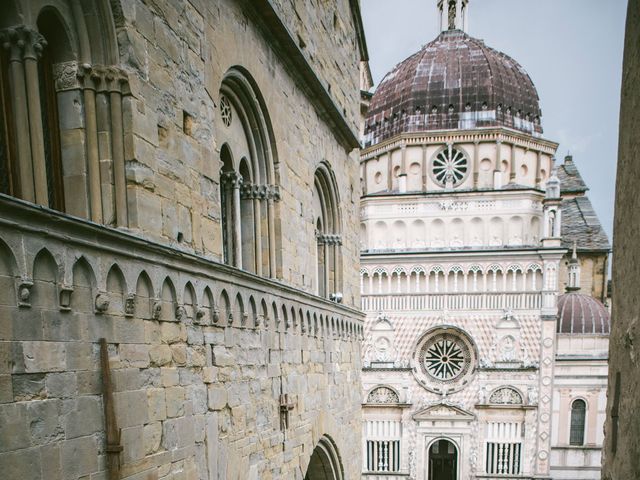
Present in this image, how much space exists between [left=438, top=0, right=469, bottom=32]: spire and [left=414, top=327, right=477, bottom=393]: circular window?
62.5ft

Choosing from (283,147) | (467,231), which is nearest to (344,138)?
(283,147)

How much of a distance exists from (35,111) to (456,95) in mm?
26218

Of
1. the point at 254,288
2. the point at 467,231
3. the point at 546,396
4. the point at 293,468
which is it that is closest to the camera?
the point at 254,288

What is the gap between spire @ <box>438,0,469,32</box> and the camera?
31.3 m

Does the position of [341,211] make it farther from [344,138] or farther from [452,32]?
[452,32]

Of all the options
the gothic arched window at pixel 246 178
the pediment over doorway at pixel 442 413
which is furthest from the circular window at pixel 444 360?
the gothic arched window at pixel 246 178

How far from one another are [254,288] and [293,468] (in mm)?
2738

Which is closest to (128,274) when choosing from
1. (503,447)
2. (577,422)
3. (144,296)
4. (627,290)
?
(144,296)

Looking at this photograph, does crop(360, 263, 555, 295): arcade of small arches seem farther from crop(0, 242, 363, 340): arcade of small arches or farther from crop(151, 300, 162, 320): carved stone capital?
crop(151, 300, 162, 320): carved stone capital

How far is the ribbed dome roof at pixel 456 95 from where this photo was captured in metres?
26.5

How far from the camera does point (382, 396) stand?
23688 mm

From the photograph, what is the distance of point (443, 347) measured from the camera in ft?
78.3

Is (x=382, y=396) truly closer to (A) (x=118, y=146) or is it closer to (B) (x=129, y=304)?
(B) (x=129, y=304)

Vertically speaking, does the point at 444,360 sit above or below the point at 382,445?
above
